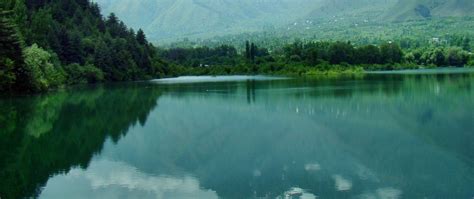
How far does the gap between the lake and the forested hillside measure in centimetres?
1246

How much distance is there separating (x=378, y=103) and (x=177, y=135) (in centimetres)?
2000

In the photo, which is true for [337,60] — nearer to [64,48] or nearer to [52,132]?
[64,48]

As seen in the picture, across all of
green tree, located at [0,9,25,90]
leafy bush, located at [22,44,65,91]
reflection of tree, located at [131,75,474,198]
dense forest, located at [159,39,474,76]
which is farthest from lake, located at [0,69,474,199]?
dense forest, located at [159,39,474,76]

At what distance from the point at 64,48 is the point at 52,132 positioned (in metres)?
58.9

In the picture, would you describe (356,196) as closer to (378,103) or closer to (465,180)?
(465,180)

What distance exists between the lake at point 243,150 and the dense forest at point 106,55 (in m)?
14.3

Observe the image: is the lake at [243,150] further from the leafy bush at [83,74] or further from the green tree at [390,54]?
the green tree at [390,54]

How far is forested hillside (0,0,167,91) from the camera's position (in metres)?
57.4

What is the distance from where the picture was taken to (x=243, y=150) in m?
26.1

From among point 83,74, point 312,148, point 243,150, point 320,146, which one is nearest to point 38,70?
point 83,74

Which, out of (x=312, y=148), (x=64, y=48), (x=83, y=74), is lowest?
(x=312, y=148)

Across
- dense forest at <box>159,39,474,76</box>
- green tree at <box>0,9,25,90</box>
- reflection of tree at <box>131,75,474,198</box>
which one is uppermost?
green tree at <box>0,9,25,90</box>

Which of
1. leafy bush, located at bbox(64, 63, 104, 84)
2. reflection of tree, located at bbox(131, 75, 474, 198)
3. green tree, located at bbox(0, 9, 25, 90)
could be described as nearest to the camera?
reflection of tree, located at bbox(131, 75, 474, 198)

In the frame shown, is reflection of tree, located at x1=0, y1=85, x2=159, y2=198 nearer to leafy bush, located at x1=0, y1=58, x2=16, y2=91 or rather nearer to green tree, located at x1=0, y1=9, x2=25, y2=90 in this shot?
leafy bush, located at x1=0, y1=58, x2=16, y2=91
